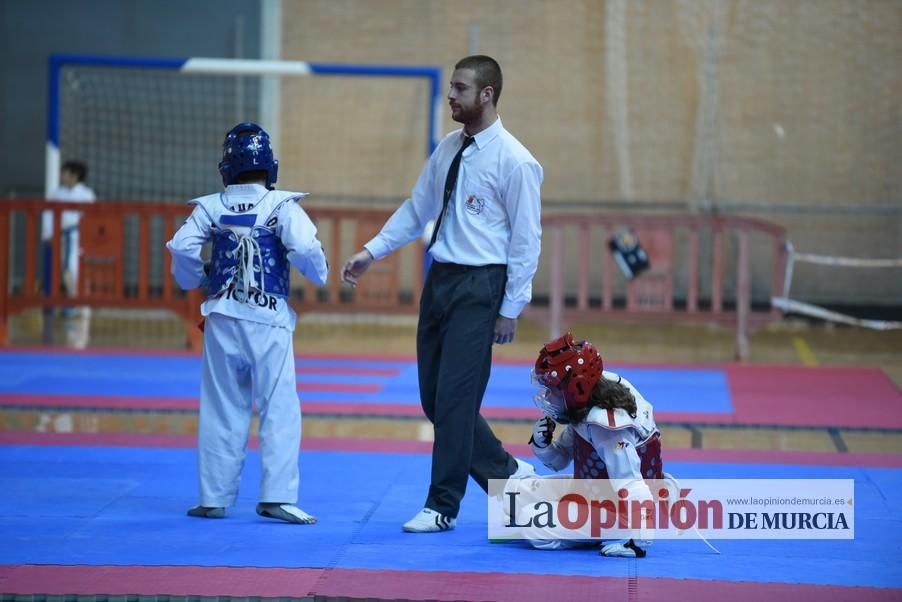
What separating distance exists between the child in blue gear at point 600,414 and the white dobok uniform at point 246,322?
1.16 metres

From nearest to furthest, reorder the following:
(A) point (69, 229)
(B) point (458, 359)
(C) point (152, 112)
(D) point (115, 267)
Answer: (B) point (458, 359) < (D) point (115, 267) < (A) point (69, 229) < (C) point (152, 112)

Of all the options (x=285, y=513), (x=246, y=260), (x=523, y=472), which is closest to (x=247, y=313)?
(x=246, y=260)

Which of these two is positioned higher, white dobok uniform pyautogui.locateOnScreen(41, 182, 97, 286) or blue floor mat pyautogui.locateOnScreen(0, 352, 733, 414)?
white dobok uniform pyautogui.locateOnScreen(41, 182, 97, 286)

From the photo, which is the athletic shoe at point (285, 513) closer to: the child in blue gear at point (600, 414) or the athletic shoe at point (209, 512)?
the athletic shoe at point (209, 512)

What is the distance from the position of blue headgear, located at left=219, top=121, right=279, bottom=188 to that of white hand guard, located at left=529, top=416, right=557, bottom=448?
1.54 metres

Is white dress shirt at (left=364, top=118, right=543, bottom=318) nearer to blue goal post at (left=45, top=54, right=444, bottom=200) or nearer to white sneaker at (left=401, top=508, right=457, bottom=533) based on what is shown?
white sneaker at (left=401, top=508, right=457, bottom=533)

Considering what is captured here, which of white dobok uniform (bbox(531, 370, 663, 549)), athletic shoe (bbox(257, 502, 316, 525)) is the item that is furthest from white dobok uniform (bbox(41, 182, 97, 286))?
white dobok uniform (bbox(531, 370, 663, 549))

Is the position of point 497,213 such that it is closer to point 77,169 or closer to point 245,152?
point 245,152

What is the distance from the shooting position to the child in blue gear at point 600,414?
4.56 m

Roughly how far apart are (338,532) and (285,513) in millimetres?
294

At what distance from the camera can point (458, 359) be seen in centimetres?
502

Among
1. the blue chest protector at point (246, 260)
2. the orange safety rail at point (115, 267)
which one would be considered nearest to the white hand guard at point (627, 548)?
the blue chest protector at point (246, 260)

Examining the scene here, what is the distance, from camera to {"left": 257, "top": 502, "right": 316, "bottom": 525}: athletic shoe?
5.22 m

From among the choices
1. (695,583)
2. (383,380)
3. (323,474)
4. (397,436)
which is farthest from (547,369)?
(383,380)
